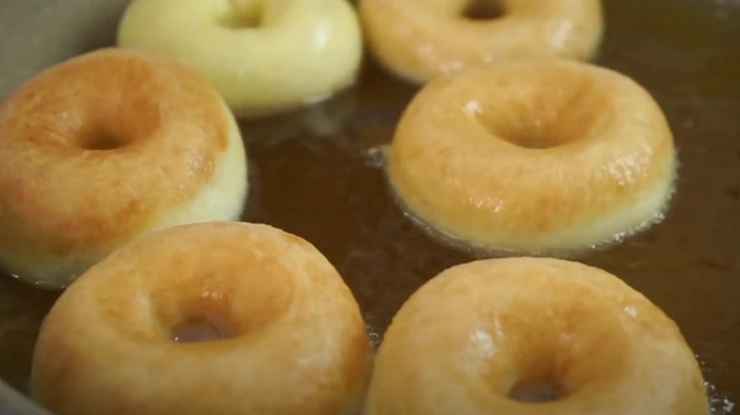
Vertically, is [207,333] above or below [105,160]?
below

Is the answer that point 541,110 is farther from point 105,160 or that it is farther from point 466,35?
point 105,160

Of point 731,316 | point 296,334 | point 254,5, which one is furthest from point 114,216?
point 731,316

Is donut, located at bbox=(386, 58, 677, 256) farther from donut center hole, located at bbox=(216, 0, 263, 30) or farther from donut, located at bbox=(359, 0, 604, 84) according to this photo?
donut center hole, located at bbox=(216, 0, 263, 30)

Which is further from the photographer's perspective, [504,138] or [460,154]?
[504,138]

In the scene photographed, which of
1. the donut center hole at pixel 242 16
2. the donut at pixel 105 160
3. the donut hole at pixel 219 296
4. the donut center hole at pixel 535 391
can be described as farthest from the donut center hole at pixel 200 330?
the donut center hole at pixel 242 16

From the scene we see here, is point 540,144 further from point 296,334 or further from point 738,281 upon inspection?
point 296,334

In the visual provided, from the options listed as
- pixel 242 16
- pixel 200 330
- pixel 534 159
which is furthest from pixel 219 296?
pixel 242 16

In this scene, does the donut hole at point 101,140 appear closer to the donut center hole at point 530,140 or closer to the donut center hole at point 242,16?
the donut center hole at point 242,16

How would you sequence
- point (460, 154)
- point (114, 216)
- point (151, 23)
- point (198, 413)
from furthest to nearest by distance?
point (151, 23) < point (460, 154) < point (114, 216) < point (198, 413)
